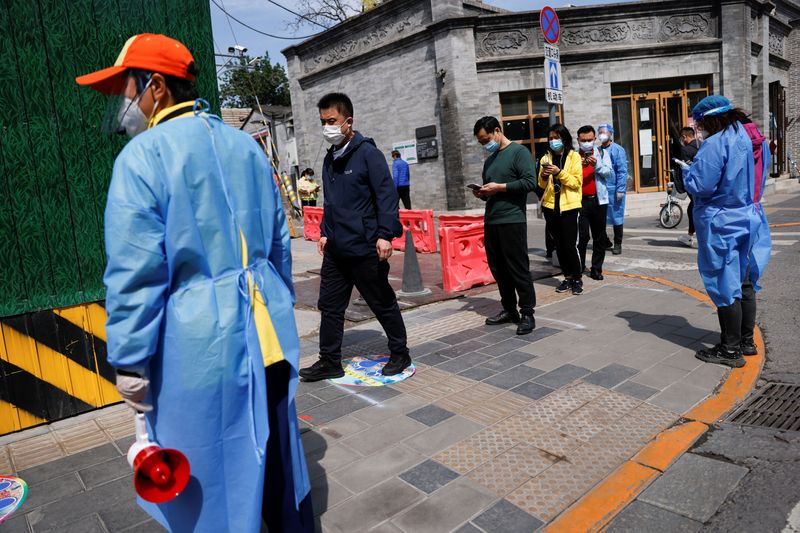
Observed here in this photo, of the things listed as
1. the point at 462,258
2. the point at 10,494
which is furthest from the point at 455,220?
the point at 10,494

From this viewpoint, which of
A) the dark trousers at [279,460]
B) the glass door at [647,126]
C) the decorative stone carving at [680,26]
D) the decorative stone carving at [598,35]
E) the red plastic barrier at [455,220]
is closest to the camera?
the dark trousers at [279,460]

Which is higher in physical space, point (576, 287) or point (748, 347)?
point (576, 287)

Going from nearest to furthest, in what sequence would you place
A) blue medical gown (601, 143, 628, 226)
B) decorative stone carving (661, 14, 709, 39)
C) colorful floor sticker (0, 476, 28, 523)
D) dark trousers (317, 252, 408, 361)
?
1. colorful floor sticker (0, 476, 28, 523)
2. dark trousers (317, 252, 408, 361)
3. blue medical gown (601, 143, 628, 226)
4. decorative stone carving (661, 14, 709, 39)

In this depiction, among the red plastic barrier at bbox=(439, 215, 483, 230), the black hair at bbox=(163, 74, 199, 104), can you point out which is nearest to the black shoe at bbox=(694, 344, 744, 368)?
the black hair at bbox=(163, 74, 199, 104)

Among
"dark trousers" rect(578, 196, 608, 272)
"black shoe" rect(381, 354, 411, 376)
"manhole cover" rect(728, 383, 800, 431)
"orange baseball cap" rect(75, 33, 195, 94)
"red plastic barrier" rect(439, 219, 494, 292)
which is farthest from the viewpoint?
"dark trousers" rect(578, 196, 608, 272)

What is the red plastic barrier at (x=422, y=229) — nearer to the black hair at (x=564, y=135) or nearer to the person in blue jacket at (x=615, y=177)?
the person in blue jacket at (x=615, y=177)

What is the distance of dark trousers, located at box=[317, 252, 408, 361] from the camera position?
4.50 meters

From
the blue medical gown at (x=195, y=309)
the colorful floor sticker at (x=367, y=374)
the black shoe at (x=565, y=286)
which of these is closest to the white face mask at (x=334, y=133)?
the colorful floor sticker at (x=367, y=374)

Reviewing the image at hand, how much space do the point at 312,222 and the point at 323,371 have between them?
1063 cm

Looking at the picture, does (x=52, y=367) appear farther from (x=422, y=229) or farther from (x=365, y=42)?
(x=365, y=42)

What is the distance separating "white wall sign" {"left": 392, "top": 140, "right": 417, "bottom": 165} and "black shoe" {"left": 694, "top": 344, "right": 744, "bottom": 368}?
549 inches

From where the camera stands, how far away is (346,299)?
4.69 meters

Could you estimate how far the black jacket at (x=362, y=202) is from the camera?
14.4ft

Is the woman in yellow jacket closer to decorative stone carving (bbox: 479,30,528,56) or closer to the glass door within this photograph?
decorative stone carving (bbox: 479,30,528,56)
